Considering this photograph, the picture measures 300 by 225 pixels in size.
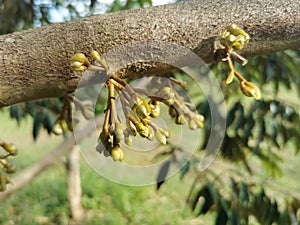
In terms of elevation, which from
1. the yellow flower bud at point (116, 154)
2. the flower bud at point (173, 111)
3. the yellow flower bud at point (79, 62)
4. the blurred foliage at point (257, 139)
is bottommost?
the blurred foliage at point (257, 139)

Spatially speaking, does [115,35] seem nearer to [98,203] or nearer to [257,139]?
[257,139]

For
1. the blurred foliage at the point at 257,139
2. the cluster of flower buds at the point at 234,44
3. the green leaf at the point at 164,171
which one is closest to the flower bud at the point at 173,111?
the cluster of flower buds at the point at 234,44

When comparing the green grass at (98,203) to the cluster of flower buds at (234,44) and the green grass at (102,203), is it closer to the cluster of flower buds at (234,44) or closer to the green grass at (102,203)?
the green grass at (102,203)

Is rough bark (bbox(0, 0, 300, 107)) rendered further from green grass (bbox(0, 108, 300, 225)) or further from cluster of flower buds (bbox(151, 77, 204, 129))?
green grass (bbox(0, 108, 300, 225))

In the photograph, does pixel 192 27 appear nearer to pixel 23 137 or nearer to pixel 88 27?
pixel 88 27

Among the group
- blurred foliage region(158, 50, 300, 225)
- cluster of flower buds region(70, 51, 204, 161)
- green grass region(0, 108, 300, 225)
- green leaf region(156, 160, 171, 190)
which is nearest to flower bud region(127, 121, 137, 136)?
cluster of flower buds region(70, 51, 204, 161)

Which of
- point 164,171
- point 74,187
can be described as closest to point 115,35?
point 164,171
